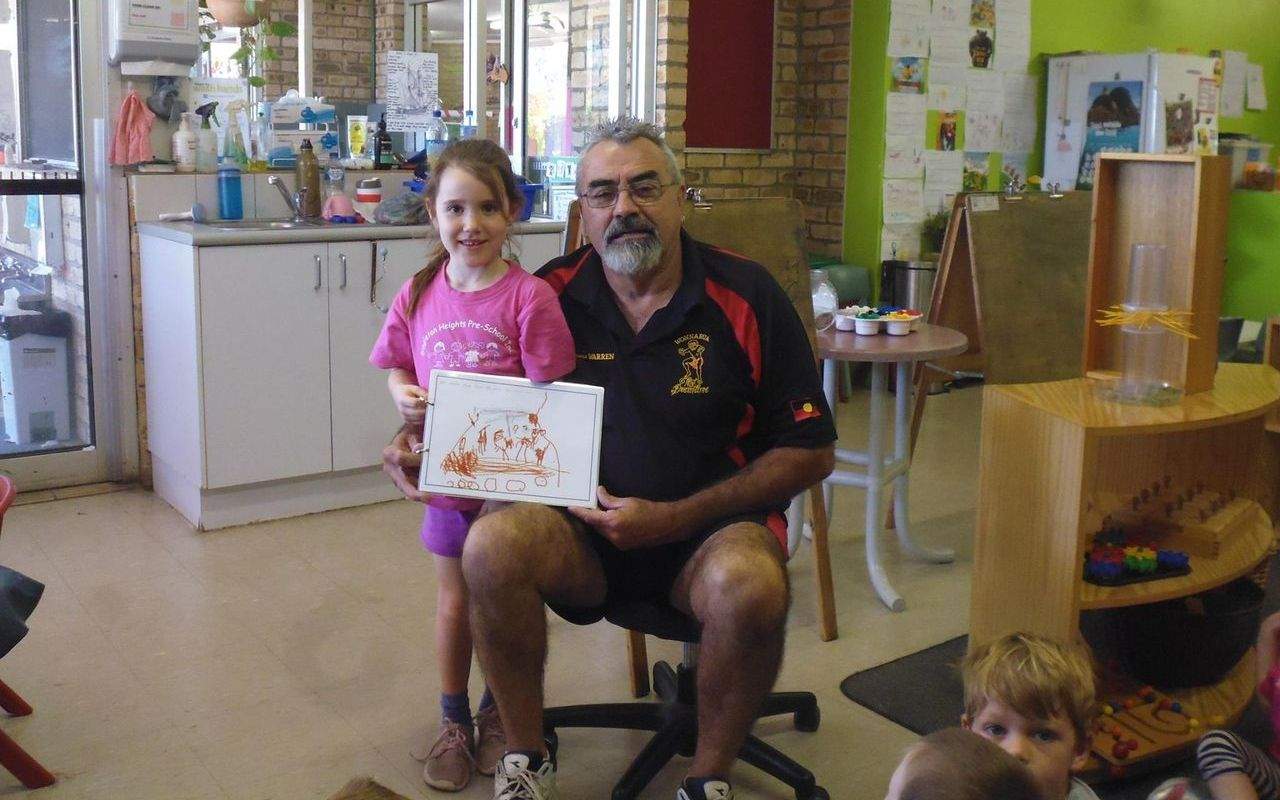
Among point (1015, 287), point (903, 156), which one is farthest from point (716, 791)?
point (903, 156)

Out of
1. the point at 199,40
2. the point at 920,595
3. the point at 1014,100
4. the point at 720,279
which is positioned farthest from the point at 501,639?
the point at 1014,100

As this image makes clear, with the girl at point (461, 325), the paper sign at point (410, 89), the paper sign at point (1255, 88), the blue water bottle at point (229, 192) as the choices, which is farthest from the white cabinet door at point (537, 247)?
the paper sign at point (1255, 88)

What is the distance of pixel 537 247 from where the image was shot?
4.74 metres

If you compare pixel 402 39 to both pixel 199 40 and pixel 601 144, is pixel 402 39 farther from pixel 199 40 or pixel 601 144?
pixel 601 144

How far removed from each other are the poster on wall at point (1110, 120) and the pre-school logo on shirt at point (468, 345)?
522cm

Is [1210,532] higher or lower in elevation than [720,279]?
lower

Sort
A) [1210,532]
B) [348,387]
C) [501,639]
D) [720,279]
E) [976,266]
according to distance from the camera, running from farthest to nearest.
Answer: [348,387] → [976,266] → [1210,532] → [720,279] → [501,639]

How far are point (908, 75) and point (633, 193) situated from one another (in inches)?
171

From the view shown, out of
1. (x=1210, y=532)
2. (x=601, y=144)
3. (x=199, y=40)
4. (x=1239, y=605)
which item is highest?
(x=199, y=40)

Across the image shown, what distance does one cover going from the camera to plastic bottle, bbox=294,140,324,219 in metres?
→ 4.54

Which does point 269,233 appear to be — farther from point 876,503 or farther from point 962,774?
point 962,774

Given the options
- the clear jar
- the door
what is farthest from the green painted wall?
the door

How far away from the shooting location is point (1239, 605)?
2.75 m

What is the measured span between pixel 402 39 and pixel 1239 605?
15.9ft
